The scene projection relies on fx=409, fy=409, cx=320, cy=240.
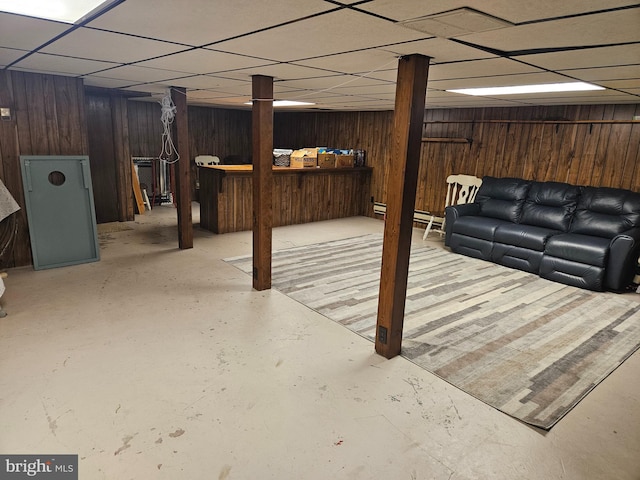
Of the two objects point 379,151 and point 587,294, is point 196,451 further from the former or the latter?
point 379,151

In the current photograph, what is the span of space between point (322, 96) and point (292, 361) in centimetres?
346

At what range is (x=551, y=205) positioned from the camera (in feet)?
16.3

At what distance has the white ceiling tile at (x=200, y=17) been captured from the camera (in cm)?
159

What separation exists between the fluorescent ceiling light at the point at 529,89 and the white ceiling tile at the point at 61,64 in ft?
10.5

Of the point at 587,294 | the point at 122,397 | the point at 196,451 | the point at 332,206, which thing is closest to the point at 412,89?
the point at 196,451

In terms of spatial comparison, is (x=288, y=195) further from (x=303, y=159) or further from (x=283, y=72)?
(x=283, y=72)

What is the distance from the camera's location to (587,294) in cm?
415

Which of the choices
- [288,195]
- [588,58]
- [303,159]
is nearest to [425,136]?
[303,159]

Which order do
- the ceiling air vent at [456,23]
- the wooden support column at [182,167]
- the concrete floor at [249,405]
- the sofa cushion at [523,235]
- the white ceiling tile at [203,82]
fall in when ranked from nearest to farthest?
the ceiling air vent at [456,23]
the concrete floor at [249,405]
the white ceiling tile at [203,82]
the sofa cushion at [523,235]
the wooden support column at [182,167]

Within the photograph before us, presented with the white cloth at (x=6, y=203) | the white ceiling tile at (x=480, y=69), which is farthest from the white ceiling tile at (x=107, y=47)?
the white cloth at (x=6, y=203)

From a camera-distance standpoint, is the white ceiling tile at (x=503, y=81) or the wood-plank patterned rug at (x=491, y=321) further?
the white ceiling tile at (x=503, y=81)

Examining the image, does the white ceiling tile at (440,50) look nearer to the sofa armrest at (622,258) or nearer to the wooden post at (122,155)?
the sofa armrest at (622,258)

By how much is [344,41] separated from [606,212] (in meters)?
3.94

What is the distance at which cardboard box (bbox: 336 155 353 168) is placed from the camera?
7.43 metres
